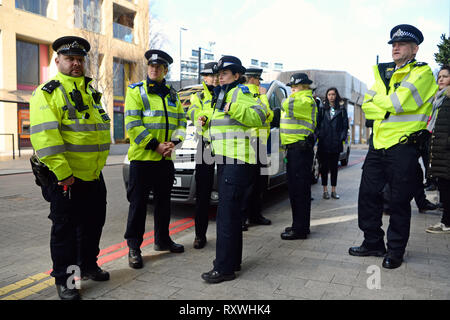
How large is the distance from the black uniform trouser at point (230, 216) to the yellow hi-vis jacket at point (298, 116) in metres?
1.64

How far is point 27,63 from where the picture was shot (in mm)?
20641

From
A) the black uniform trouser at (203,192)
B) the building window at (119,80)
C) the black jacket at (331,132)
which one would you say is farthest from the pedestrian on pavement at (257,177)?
the building window at (119,80)

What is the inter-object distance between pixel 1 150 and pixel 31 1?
835 cm

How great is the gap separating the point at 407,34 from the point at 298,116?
65.1 inches

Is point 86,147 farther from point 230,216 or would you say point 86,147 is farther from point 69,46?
point 230,216

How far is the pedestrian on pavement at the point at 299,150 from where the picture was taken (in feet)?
15.3

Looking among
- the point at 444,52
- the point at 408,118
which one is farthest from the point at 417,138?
the point at 444,52

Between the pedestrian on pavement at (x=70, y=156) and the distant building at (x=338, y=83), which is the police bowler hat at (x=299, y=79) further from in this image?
the distant building at (x=338, y=83)

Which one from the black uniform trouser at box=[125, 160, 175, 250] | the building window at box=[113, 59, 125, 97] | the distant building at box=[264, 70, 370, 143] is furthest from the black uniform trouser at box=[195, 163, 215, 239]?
the distant building at box=[264, 70, 370, 143]

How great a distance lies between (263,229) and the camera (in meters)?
5.16

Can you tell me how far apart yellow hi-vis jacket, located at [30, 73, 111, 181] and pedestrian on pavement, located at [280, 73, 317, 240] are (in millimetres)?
2400

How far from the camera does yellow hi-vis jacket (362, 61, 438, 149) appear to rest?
3.42 m

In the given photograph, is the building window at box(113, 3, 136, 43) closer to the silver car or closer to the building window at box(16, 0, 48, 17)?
the building window at box(16, 0, 48, 17)
